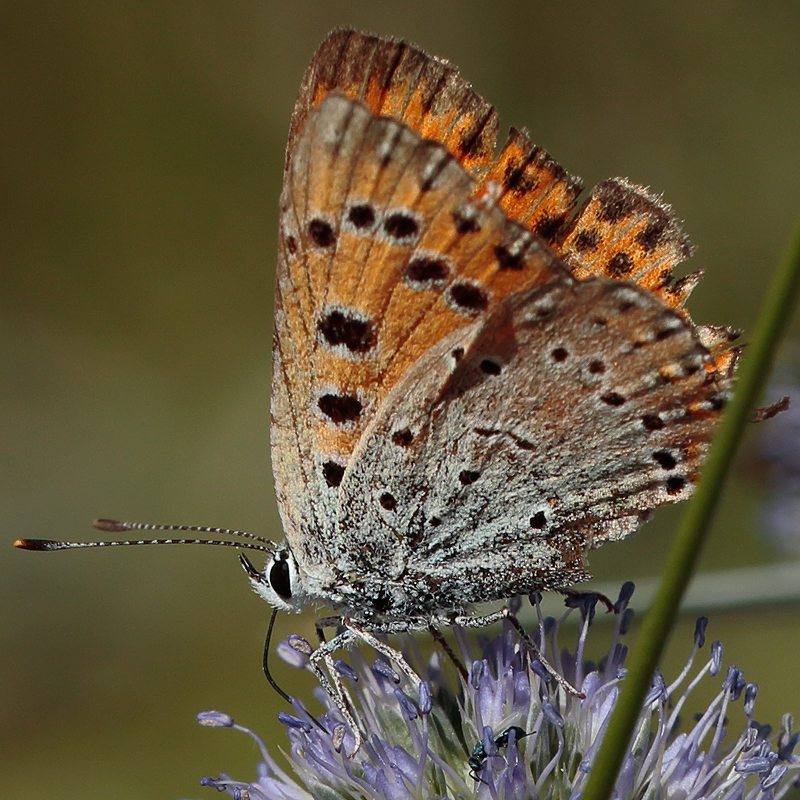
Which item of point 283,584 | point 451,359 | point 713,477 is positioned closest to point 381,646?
point 283,584

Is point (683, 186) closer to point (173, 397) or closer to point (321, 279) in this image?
point (173, 397)

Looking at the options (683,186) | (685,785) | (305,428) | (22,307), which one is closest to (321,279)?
(305,428)

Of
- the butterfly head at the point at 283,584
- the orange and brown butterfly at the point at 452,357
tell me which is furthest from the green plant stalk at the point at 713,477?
the butterfly head at the point at 283,584

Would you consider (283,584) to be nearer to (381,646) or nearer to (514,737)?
(381,646)

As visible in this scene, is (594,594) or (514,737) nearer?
(514,737)

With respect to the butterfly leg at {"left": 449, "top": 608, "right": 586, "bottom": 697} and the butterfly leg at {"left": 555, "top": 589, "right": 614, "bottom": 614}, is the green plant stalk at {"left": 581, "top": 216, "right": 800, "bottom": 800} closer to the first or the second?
the butterfly leg at {"left": 449, "top": 608, "right": 586, "bottom": 697}

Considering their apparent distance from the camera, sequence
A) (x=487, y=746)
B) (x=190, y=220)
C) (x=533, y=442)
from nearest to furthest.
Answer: (x=487, y=746), (x=533, y=442), (x=190, y=220)

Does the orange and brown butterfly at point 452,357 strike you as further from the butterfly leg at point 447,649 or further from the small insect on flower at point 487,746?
the small insect on flower at point 487,746
